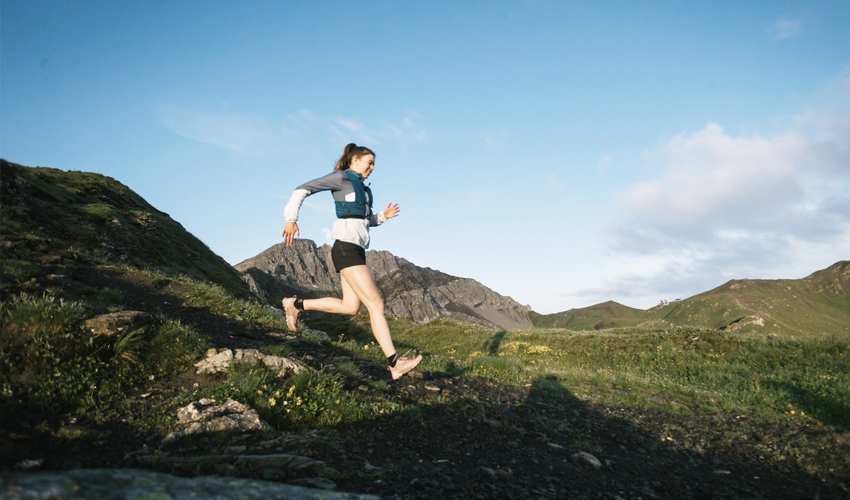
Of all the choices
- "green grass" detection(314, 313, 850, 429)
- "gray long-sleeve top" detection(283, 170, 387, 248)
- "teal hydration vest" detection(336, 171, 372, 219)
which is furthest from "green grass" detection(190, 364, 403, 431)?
"green grass" detection(314, 313, 850, 429)

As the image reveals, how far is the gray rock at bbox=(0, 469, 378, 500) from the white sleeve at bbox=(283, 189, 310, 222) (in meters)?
4.12

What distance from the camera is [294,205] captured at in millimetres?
6293

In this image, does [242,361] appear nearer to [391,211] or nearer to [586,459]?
[391,211]

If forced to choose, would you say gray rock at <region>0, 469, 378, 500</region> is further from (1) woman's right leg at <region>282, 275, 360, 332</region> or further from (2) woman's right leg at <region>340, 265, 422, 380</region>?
(1) woman's right leg at <region>282, 275, 360, 332</region>

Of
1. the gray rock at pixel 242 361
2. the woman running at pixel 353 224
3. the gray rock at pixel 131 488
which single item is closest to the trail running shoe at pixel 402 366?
the woman running at pixel 353 224

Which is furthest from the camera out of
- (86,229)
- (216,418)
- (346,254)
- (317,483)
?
(86,229)


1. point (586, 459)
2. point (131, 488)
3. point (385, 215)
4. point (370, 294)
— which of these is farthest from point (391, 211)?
point (131, 488)

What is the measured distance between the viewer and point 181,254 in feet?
116

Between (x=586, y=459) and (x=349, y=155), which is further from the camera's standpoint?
(x=349, y=155)

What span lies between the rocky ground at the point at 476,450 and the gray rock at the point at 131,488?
0.54 metres

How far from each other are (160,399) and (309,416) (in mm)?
1587

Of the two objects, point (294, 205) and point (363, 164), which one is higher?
point (363, 164)

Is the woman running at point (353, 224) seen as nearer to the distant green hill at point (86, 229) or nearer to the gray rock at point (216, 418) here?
the gray rock at point (216, 418)

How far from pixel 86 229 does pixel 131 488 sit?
3147cm
